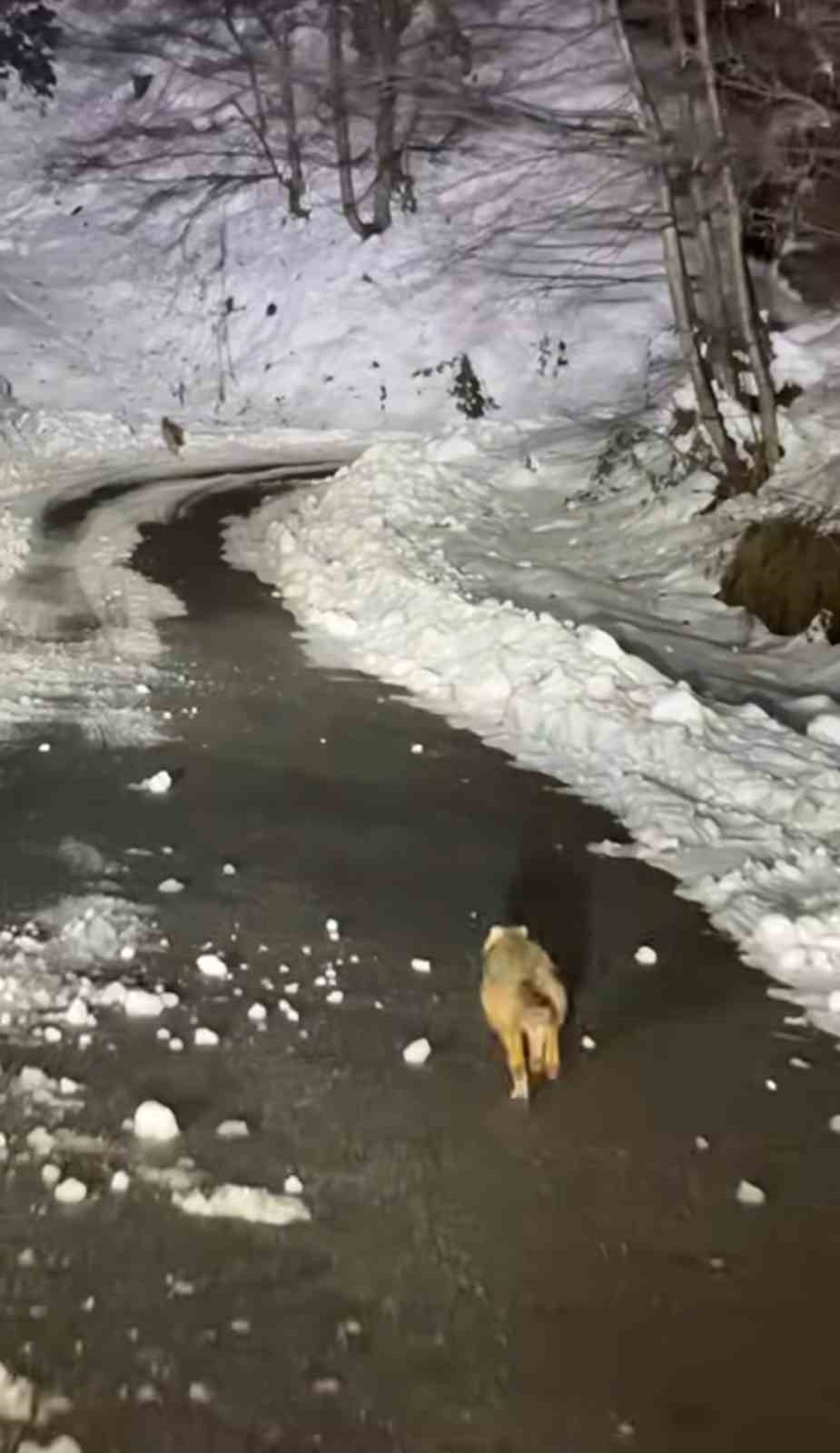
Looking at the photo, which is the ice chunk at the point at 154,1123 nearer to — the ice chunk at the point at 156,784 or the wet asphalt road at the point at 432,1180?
the wet asphalt road at the point at 432,1180

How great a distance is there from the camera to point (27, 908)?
20.7ft

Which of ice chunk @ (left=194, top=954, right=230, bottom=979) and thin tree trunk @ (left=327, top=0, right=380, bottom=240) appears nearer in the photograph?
ice chunk @ (left=194, top=954, right=230, bottom=979)

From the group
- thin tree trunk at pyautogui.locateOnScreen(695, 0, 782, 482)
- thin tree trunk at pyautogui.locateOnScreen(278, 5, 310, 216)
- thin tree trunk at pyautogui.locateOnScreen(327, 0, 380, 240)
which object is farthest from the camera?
thin tree trunk at pyautogui.locateOnScreen(278, 5, 310, 216)

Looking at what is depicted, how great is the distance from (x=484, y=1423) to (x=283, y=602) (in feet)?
31.1

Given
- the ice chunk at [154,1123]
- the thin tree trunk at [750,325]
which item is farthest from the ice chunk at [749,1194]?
the thin tree trunk at [750,325]

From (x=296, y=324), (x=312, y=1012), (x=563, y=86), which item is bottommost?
(x=296, y=324)

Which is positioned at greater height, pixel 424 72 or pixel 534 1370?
pixel 424 72

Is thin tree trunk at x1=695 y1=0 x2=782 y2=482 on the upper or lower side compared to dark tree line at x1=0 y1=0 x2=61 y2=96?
lower

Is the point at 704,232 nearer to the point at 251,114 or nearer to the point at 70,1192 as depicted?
the point at 70,1192

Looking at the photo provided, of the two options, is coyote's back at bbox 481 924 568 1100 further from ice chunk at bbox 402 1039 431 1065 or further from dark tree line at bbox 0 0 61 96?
dark tree line at bbox 0 0 61 96

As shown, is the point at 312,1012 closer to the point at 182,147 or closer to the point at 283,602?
the point at 283,602

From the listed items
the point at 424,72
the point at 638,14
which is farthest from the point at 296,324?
the point at 424,72

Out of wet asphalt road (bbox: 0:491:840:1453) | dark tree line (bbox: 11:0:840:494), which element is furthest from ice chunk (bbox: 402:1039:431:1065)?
dark tree line (bbox: 11:0:840:494)

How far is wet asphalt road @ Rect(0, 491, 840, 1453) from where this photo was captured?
3.60m
